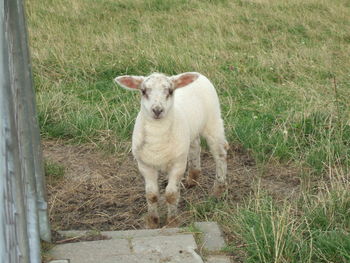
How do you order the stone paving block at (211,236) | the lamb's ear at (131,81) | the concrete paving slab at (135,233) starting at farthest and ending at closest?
the lamb's ear at (131,81) → the concrete paving slab at (135,233) → the stone paving block at (211,236)

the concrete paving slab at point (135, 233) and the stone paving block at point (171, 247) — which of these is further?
the concrete paving slab at point (135, 233)

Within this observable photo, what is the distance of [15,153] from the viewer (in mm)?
2250

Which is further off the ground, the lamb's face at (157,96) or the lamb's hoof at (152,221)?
the lamb's face at (157,96)

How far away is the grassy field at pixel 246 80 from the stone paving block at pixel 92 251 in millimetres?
639

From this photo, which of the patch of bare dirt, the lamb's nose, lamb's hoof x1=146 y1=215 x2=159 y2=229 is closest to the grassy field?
the patch of bare dirt

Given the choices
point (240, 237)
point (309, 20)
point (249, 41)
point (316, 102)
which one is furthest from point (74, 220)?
point (309, 20)

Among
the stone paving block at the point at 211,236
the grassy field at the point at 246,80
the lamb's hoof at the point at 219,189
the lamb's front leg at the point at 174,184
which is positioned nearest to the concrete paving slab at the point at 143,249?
the stone paving block at the point at 211,236

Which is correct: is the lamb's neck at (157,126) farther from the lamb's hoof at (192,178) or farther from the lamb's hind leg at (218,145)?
the lamb's hoof at (192,178)

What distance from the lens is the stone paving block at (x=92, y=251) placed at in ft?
10.9

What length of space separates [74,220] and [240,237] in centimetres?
146

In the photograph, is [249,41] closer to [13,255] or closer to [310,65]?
[310,65]

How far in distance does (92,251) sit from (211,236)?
2.43ft

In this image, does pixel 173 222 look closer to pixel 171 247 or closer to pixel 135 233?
pixel 135 233

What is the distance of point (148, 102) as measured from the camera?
4.21 m
